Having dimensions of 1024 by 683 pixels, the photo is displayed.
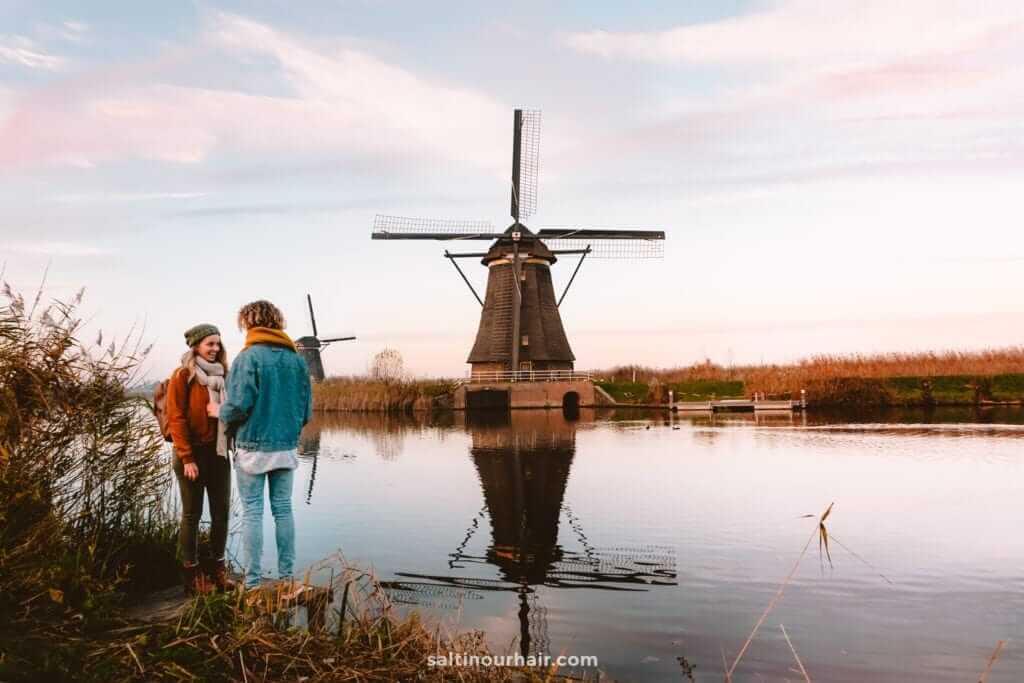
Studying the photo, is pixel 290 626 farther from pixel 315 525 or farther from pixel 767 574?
pixel 315 525

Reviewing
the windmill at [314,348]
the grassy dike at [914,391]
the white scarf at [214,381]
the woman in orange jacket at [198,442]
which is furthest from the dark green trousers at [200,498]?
the windmill at [314,348]

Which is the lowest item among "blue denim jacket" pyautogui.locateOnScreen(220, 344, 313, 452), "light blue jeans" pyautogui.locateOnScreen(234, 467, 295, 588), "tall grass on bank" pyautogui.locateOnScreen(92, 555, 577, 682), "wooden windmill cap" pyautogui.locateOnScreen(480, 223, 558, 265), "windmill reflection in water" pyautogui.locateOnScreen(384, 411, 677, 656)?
"windmill reflection in water" pyautogui.locateOnScreen(384, 411, 677, 656)

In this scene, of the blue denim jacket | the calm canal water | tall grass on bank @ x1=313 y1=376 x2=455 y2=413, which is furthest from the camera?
tall grass on bank @ x1=313 y1=376 x2=455 y2=413

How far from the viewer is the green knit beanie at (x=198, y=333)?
4337 mm

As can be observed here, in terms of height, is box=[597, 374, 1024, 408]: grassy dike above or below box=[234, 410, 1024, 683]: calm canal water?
above

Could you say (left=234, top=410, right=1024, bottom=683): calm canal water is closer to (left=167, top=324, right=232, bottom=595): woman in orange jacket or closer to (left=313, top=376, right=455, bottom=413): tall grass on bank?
(left=167, top=324, right=232, bottom=595): woman in orange jacket

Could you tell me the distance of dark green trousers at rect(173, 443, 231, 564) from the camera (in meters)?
4.35

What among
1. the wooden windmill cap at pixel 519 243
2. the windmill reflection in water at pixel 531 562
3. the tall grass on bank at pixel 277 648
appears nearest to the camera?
the tall grass on bank at pixel 277 648

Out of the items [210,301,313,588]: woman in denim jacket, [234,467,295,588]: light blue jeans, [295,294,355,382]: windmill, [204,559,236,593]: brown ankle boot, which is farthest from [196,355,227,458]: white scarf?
[295,294,355,382]: windmill

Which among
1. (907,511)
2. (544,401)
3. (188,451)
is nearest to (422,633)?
(188,451)

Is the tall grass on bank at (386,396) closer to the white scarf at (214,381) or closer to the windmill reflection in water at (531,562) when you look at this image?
the windmill reflection in water at (531,562)

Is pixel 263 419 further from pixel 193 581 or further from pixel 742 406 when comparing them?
pixel 742 406

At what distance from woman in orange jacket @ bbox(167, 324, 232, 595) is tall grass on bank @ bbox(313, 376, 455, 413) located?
31.7 m

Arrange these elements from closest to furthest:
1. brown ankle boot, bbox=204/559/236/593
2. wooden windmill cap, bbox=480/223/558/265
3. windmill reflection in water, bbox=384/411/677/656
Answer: brown ankle boot, bbox=204/559/236/593 < windmill reflection in water, bbox=384/411/677/656 < wooden windmill cap, bbox=480/223/558/265
